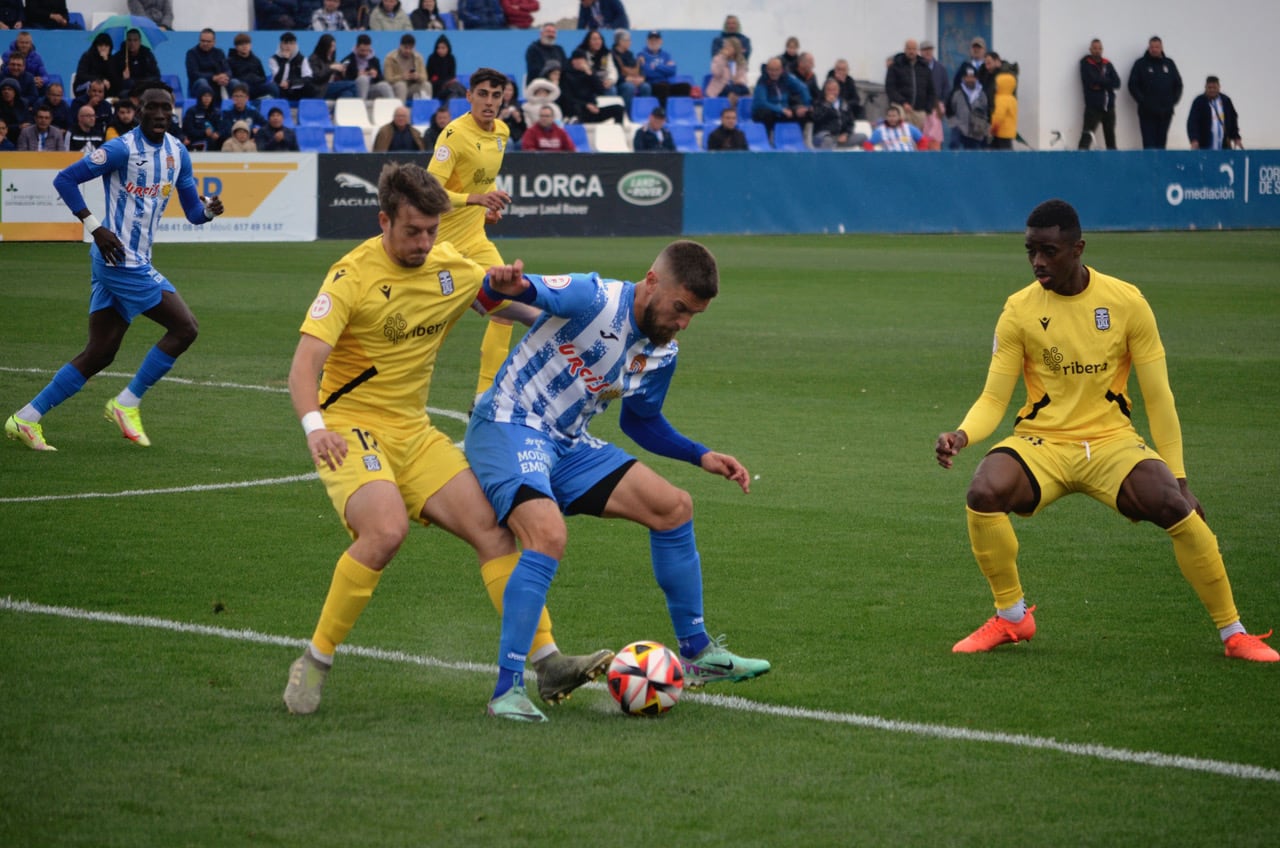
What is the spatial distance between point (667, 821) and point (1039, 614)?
3014 mm

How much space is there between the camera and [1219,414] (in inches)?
488

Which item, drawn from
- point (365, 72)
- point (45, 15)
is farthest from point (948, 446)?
point (45, 15)

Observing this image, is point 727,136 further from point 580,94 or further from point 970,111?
point 970,111

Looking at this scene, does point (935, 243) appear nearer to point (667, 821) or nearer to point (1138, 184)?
point (1138, 184)

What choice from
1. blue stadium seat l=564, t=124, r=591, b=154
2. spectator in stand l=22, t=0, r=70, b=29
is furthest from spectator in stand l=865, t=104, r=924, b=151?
spectator in stand l=22, t=0, r=70, b=29

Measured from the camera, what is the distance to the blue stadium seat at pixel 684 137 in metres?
31.1

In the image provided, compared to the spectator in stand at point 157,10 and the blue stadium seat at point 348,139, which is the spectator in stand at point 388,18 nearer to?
the blue stadium seat at point 348,139

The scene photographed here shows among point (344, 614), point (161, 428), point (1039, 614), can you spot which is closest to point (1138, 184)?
point (161, 428)

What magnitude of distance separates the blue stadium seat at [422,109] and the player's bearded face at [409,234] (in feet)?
77.3

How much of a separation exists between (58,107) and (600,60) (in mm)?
10646

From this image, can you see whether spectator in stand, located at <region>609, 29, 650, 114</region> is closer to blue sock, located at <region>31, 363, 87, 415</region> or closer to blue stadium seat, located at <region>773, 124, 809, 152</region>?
blue stadium seat, located at <region>773, 124, 809, 152</region>

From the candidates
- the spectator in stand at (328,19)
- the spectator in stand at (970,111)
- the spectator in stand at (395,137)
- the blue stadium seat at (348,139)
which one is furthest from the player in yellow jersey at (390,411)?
the spectator in stand at (970,111)

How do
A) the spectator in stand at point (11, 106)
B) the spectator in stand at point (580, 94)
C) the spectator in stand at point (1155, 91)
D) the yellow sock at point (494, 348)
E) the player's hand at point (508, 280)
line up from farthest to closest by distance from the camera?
the spectator in stand at point (1155, 91) < the spectator in stand at point (580, 94) < the spectator in stand at point (11, 106) < the yellow sock at point (494, 348) < the player's hand at point (508, 280)

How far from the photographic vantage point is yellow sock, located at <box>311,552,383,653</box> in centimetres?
547
